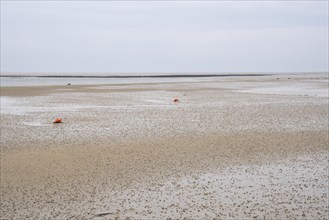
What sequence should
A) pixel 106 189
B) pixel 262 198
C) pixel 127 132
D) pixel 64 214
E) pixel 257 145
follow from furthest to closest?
1. pixel 127 132
2. pixel 257 145
3. pixel 106 189
4. pixel 262 198
5. pixel 64 214

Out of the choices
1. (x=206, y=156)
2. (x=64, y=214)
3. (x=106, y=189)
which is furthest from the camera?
(x=206, y=156)

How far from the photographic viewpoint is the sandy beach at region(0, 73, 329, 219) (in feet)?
25.7

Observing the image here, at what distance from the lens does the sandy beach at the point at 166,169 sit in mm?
7832

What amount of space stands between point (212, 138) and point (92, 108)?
13.2 meters

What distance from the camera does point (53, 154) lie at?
495 inches

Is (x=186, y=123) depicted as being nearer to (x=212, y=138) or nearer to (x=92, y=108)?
(x=212, y=138)

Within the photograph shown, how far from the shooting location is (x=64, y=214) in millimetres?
7613

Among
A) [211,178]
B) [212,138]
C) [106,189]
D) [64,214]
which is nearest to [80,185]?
[106,189]

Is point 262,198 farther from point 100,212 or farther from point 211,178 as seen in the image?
point 100,212

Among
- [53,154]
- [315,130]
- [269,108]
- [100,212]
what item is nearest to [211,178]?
[100,212]

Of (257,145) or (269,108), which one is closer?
(257,145)

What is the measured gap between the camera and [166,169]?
35.0 feet

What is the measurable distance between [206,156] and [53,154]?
489 cm

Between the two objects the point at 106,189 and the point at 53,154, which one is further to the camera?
the point at 53,154
